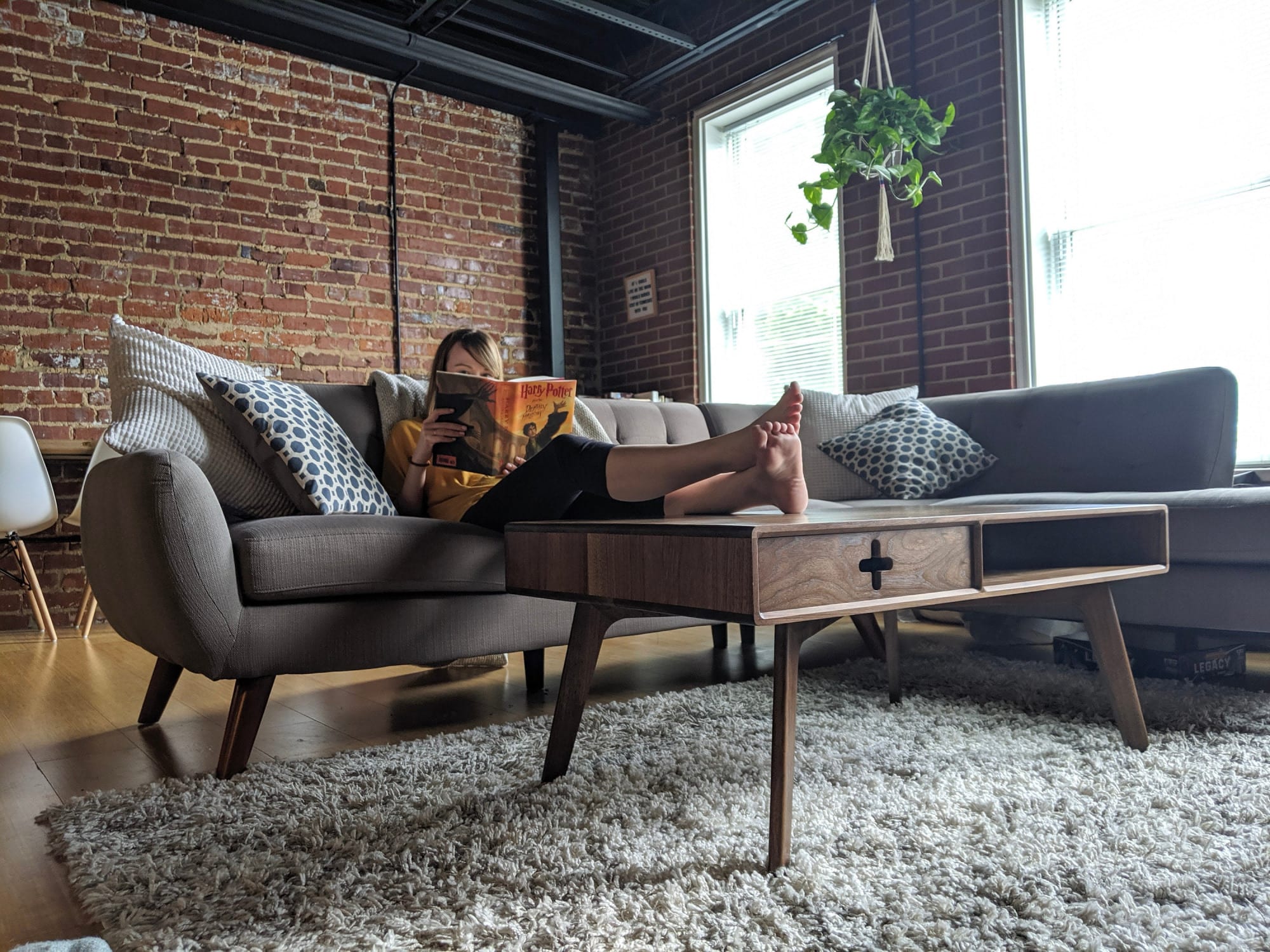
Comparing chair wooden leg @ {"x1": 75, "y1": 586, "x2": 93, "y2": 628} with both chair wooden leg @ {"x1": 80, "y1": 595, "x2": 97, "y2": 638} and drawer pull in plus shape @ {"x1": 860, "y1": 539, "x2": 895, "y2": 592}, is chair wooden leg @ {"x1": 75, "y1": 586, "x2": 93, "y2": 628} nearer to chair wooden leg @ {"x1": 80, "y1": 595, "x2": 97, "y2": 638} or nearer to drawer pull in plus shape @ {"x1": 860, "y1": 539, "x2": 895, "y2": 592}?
chair wooden leg @ {"x1": 80, "y1": 595, "x2": 97, "y2": 638}

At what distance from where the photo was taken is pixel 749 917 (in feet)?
3.35

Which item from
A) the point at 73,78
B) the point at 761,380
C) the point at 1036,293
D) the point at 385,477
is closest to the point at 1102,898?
the point at 385,477

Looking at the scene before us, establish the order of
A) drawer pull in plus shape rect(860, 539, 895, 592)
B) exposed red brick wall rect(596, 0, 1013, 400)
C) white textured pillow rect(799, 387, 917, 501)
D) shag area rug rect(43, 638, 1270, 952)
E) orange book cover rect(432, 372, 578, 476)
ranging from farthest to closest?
exposed red brick wall rect(596, 0, 1013, 400), white textured pillow rect(799, 387, 917, 501), orange book cover rect(432, 372, 578, 476), drawer pull in plus shape rect(860, 539, 895, 592), shag area rug rect(43, 638, 1270, 952)

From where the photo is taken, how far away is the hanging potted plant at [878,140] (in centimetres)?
339

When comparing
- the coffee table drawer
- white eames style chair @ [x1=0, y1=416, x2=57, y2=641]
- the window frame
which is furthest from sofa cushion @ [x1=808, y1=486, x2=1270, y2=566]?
white eames style chair @ [x1=0, y1=416, x2=57, y2=641]

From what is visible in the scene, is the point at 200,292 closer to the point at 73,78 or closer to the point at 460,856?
the point at 73,78

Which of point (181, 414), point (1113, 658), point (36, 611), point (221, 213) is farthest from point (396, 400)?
point (221, 213)

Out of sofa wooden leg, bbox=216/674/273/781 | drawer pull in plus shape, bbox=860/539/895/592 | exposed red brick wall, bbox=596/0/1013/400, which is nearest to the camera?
drawer pull in plus shape, bbox=860/539/895/592

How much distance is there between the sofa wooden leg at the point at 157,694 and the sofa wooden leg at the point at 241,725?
0.47 metres

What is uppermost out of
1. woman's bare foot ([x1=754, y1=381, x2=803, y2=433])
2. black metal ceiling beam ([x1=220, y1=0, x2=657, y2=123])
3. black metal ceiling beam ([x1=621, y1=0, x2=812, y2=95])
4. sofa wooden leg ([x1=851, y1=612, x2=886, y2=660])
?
black metal ceiling beam ([x1=621, y1=0, x2=812, y2=95])

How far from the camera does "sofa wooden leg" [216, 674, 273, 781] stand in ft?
5.32

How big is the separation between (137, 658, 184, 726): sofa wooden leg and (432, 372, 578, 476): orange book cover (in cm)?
75

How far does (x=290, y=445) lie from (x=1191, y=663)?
2133 mm

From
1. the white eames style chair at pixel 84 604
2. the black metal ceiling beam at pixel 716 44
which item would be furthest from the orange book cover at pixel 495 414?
the black metal ceiling beam at pixel 716 44
